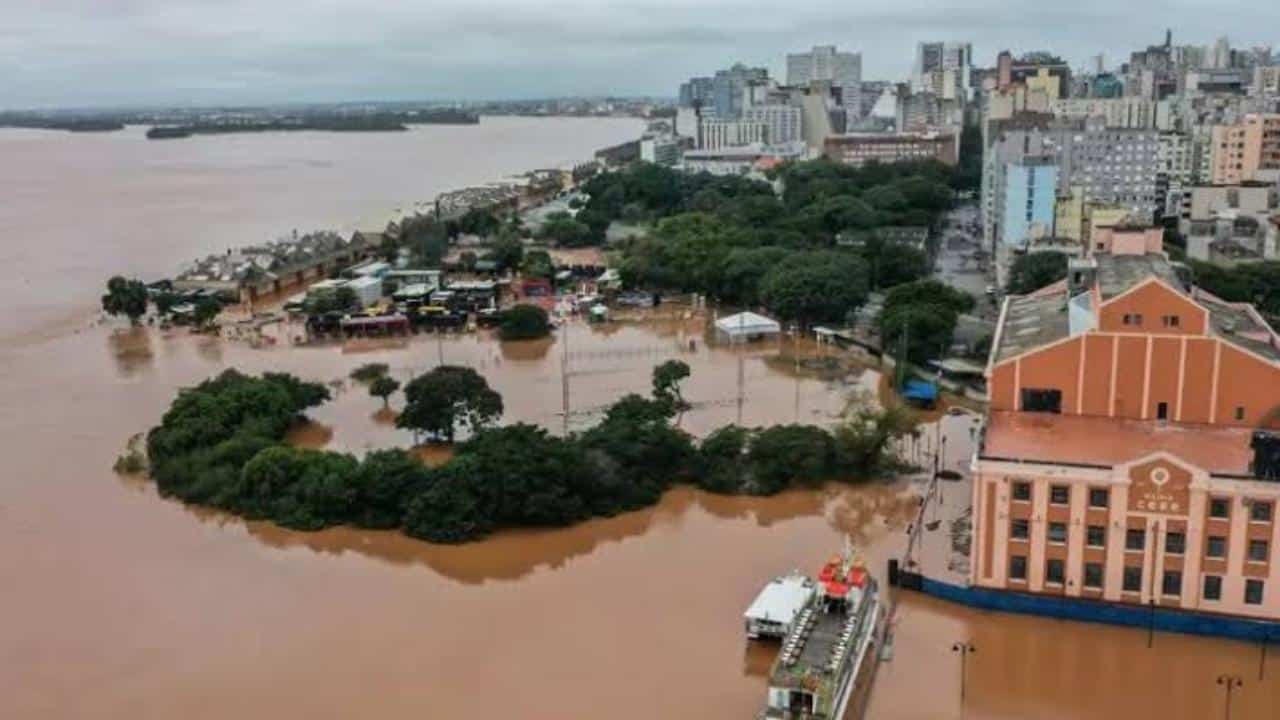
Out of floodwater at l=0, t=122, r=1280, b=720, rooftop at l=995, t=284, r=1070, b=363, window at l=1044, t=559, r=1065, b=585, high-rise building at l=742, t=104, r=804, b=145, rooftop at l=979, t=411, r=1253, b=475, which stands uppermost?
high-rise building at l=742, t=104, r=804, b=145

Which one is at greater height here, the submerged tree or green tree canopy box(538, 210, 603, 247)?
green tree canopy box(538, 210, 603, 247)

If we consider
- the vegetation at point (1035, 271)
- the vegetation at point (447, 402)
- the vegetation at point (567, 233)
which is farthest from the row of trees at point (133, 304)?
the vegetation at point (1035, 271)

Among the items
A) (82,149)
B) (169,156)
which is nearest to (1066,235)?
(169,156)

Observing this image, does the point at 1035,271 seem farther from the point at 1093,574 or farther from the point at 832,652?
the point at 832,652

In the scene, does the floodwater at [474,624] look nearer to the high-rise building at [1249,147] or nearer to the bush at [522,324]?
the bush at [522,324]

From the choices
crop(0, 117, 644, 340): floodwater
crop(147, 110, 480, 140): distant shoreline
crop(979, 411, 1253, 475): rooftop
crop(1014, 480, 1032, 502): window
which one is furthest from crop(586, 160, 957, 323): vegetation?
crop(147, 110, 480, 140): distant shoreline

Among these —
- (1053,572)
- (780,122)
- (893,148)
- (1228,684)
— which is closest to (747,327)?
(1053,572)

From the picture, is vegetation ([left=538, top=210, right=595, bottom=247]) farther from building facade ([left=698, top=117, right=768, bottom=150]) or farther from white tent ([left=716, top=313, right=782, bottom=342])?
building facade ([left=698, top=117, right=768, bottom=150])
